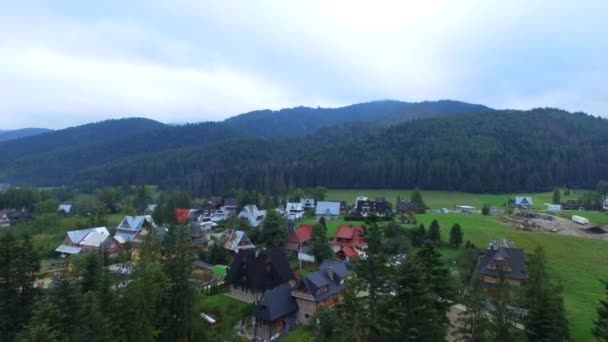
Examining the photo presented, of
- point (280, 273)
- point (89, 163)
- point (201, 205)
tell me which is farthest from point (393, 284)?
point (89, 163)

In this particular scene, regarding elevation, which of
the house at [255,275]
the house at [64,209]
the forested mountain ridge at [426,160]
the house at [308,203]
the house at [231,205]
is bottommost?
the house at [64,209]

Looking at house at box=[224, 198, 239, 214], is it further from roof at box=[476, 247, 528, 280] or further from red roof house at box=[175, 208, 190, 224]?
roof at box=[476, 247, 528, 280]

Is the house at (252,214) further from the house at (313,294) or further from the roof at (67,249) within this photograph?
the house at (313,294)

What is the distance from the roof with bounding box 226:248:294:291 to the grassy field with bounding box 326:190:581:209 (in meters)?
49.5

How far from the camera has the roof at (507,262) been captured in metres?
32.4

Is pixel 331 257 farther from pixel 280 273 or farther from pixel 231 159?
pixel 231 159

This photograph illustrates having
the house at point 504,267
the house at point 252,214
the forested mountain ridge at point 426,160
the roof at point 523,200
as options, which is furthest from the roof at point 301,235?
the roof at point 523,200

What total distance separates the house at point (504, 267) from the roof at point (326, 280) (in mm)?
11794

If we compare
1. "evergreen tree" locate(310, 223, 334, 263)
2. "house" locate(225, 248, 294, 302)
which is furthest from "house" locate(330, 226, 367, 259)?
"house" locate(225, 248, 294, 302)

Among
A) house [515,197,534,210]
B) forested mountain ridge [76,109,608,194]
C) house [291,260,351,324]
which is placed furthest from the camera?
forested mountain ridge [76,109,608,194]

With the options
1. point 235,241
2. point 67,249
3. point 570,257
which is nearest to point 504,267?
point 570,257

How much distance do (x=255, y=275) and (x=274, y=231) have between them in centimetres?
1387

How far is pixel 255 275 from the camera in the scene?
29984 mm

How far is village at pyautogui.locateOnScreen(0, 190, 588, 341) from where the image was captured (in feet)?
87.2
